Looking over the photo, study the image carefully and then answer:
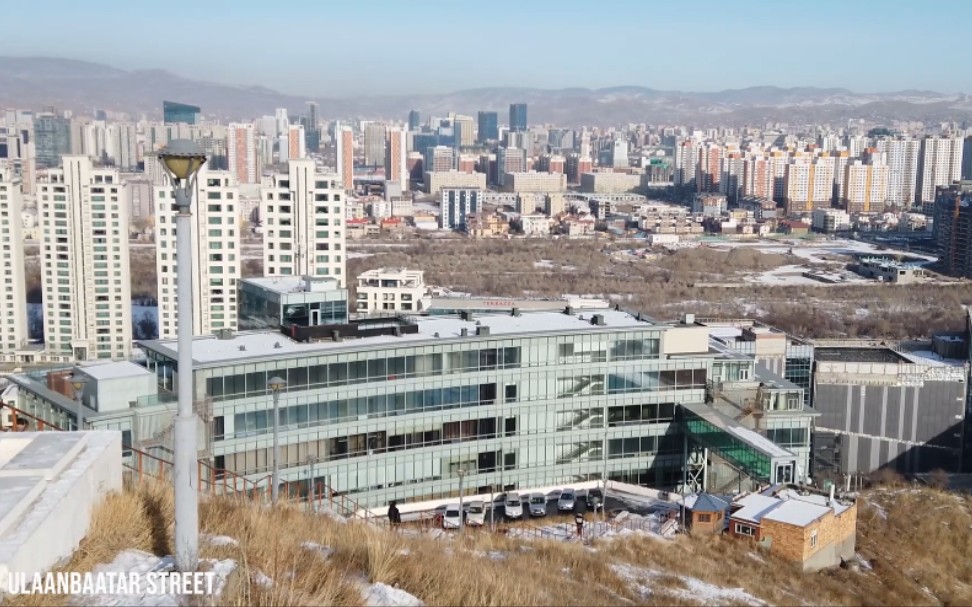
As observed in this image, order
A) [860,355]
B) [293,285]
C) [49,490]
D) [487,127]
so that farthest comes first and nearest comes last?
[487,127] → [860,355] → [293,285] → [49,490]

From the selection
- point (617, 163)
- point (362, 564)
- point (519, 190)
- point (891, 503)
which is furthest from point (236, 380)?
point (617, 163)

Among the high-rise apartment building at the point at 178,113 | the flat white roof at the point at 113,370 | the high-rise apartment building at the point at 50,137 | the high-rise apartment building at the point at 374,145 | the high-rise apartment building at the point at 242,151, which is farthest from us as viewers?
the high-rise apartment building at the point at 374,145

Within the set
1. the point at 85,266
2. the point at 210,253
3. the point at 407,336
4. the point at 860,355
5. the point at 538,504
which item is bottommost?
the point at 860,355

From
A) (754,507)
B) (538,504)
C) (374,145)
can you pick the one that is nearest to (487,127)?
(374,145)

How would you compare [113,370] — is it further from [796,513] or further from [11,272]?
[11,272]

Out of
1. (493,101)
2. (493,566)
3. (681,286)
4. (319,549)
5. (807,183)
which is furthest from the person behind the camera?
(493,101)

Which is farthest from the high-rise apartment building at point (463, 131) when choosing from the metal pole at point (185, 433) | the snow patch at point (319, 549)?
the metal pole at point (185, 433)

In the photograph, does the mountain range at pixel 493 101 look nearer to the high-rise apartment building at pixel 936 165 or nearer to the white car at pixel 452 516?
the high-rise apartment building at pixel 936 165

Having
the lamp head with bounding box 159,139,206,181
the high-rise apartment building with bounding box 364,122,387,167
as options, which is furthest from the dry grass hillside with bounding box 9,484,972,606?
the high-rise apartment building with bounding box 364,122,387,167
